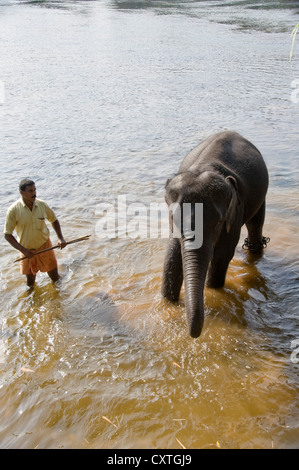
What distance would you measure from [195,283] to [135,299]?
1650mm

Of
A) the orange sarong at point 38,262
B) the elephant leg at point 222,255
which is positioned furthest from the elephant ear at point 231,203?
the orange sarong at point 38,262

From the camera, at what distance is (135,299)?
16.2 ft

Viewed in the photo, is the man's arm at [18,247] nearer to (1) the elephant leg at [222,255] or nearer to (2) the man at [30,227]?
(2) the man at [30,227]

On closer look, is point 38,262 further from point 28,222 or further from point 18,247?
point 28,222

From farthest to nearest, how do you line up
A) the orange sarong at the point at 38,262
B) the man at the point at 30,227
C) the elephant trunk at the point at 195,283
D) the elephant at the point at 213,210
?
the orange sarong at the point at 38,262
the man at the point at 30,227
the elephant at the point at 213,210
the elephant trunk at the point at 195,283

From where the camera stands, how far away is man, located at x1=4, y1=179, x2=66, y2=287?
4.51m

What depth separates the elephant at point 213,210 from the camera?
138 inches

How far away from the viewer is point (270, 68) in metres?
16.8

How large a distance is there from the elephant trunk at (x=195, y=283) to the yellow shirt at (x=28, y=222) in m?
1.80

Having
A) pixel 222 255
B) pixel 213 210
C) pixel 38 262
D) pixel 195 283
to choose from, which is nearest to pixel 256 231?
pixel 222 255

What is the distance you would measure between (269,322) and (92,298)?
1925 mm

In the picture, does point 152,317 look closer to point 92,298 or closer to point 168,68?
point 92,298

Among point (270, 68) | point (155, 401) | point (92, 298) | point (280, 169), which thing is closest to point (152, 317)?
point (92, 298)

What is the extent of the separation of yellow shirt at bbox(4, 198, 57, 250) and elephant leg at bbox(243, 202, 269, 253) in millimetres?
2580
